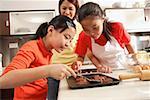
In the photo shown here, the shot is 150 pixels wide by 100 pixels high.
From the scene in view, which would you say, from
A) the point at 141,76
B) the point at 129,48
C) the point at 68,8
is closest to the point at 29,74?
the point at 141,76

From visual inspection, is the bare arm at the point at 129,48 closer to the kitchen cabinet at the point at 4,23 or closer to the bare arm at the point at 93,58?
the bare arm at the point at 93,58

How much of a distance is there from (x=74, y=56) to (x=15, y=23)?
3.63ft

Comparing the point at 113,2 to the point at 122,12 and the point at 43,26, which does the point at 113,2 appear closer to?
the point at 122,12

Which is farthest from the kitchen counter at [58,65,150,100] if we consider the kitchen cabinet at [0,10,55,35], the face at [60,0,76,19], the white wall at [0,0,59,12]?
the white wall at [0,0,59,12]

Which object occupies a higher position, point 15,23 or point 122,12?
point 122,12

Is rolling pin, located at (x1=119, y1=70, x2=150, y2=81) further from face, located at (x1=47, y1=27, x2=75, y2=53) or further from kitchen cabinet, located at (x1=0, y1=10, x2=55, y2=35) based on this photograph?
kitchen cabinet, located at (x1=0, y1=10, x2=55, y2=35)

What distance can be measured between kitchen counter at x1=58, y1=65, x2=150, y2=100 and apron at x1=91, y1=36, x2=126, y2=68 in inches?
18.2

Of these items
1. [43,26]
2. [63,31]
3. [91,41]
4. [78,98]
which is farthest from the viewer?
[91,41]

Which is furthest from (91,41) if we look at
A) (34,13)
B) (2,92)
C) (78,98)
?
(2,92)

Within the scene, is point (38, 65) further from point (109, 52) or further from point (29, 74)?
point (109, 52)

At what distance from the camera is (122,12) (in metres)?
2.52

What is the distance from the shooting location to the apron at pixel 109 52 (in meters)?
1.30

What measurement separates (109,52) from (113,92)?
0.61 metres

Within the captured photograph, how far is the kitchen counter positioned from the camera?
0.66m
